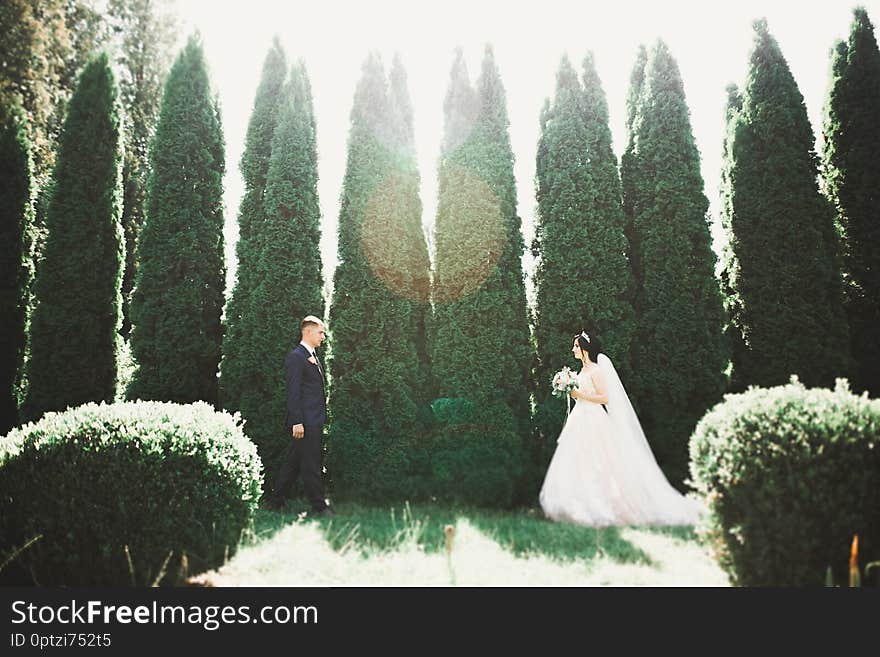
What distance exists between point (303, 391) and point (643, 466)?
3945 mm

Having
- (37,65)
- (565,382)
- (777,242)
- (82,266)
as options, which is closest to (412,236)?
(565,382)

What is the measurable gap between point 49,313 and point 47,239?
1.21m

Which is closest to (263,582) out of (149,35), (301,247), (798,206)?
(301,247)

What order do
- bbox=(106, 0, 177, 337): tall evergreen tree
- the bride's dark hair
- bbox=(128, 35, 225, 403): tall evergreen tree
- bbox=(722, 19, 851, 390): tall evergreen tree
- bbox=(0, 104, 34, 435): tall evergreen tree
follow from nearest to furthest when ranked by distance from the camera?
the bride's dark hair
bbox=(722, 19, 851, 390): tall evergreen tree
bbox=(128, 35, 225, 403): tall evergreen tree
bbox=(0, 104, 34, 435): tall evergreen tree
bbox=(106, 0, 177, 337): tall evergreen tree

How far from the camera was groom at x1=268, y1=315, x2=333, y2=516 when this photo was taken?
5.89 meters

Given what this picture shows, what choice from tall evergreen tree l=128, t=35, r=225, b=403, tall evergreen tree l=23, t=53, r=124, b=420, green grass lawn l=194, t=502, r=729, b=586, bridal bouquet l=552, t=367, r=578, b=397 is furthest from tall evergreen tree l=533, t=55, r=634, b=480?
tall evergreen tree l=23, t=53, r=124, b=420

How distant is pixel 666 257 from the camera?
25.7 ft

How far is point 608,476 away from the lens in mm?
5973

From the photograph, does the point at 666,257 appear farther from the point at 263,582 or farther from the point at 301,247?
the point at 263,582

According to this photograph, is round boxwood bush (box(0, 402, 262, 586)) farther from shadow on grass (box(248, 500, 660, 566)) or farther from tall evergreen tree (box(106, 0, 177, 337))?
tall evergreen tree (box(106, 0, 177, 337))

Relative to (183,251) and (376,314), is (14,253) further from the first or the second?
(376,314)

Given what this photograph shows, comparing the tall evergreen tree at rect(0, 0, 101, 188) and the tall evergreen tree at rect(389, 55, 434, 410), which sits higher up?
the tall evergreen tree at rect(0, 0, 101, 188)

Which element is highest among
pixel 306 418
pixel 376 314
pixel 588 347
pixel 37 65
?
pixel 37 65

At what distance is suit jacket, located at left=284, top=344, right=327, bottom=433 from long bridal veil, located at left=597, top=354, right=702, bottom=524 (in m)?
3.37
